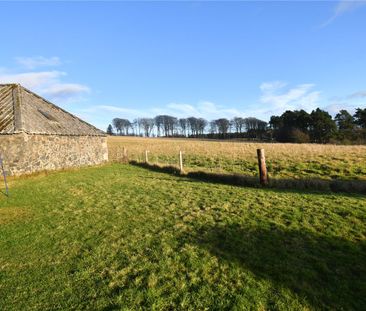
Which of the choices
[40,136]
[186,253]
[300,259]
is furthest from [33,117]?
[300,259]

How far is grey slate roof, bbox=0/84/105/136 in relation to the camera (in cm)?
1928

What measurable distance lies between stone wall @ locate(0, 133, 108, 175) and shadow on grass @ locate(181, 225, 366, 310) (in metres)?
16.0

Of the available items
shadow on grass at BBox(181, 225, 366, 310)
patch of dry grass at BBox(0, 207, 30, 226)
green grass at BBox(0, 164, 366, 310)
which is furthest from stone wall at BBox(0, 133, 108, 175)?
shadow on grass at BBox(181, 225, 366, 310)

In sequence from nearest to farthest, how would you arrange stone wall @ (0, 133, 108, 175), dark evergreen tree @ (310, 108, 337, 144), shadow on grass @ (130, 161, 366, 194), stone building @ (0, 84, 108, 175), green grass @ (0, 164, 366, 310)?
green grass @ (0, 164, 366, 310), shadow on grass @ (130, 161, 366, 194), stone wall @ (0, 133, 108, 175), stone building @ (0, 84, 108, 175), dark evergreen tree @ (310, 108, 337, 144)

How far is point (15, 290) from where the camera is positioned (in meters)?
4.90

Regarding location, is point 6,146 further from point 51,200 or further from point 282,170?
point 282,170

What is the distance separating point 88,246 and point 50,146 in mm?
16860

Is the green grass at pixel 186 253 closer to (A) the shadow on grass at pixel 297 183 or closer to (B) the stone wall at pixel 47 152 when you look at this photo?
(A) the shadow on grass at pixel 297 183

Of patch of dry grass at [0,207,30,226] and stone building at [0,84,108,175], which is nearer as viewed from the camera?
patch of dry grass at [0,207,30,226]

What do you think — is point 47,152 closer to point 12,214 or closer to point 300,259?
point 12,214

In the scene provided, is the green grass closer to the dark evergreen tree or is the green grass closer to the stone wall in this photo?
the stone wall

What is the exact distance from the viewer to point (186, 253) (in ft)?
20.0

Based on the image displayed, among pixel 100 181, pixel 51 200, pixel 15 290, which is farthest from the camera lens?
pixel 100 181

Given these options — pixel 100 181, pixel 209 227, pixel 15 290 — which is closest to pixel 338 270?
pixel 209 227
